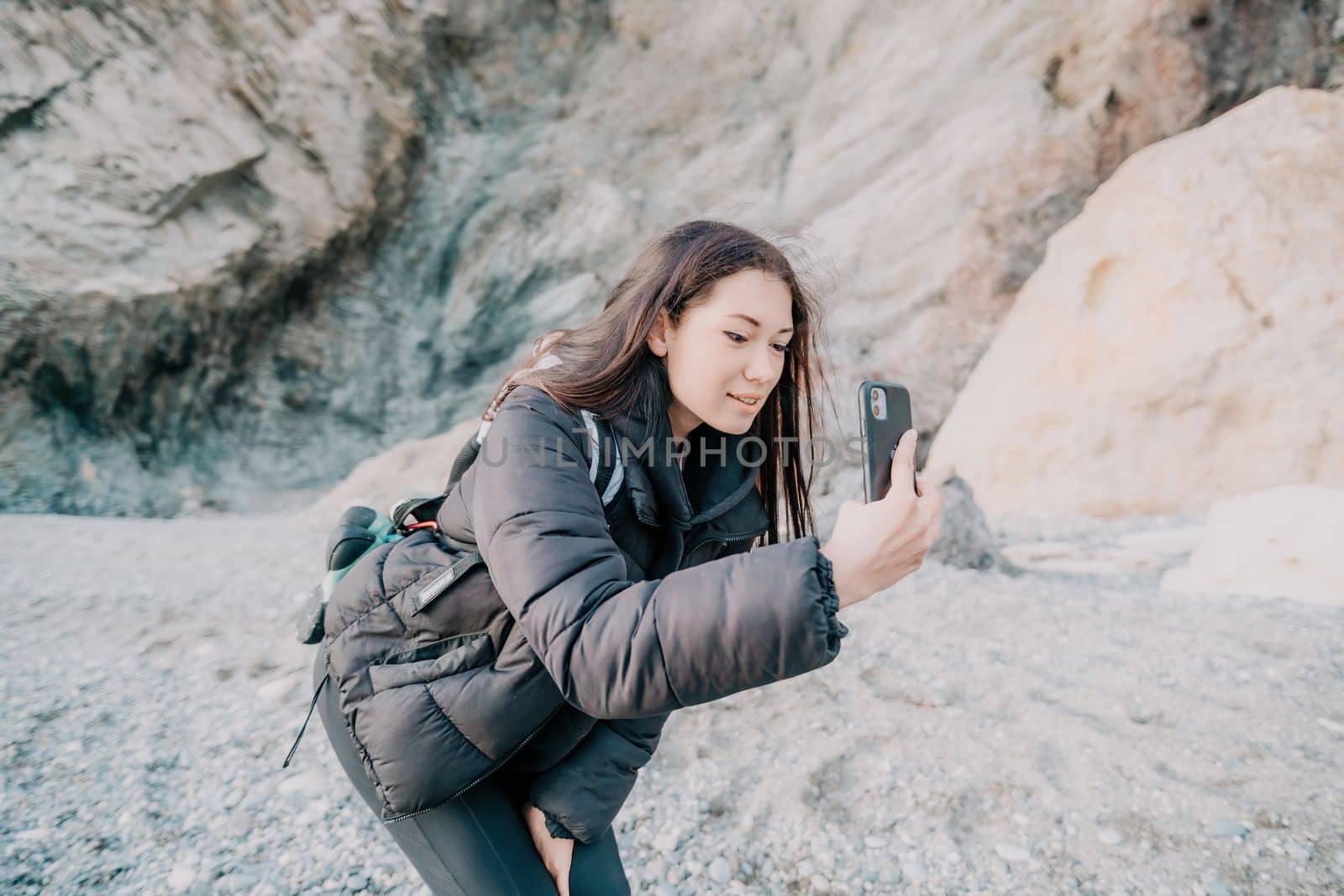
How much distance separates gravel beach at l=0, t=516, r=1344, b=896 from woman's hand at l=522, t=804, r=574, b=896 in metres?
0.59

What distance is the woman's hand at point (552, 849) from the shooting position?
Result: 1482mm

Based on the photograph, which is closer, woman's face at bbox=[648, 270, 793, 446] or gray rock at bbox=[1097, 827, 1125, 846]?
woman's face at bbox=[648, 270, 793, 446]

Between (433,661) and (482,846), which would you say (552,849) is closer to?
(482,846)

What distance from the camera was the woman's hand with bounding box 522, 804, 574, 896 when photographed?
4.86 feet

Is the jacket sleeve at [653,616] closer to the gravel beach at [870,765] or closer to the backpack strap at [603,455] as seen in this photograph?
the backpack strap at [603,455]

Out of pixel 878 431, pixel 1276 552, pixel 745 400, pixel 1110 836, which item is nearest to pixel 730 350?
pixel 745 400

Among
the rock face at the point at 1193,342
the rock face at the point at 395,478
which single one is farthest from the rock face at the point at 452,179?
the rock face at the point at 395,478

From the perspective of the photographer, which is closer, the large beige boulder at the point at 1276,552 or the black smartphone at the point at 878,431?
the black smartphone at the point at 878,431

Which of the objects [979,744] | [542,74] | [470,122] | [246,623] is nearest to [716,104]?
[542,74]

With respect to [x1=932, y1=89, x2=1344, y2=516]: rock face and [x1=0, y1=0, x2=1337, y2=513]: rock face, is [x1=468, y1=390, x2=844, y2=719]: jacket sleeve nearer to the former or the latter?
[x1=932, y1=89, x2=1344, y2=516]: rock face

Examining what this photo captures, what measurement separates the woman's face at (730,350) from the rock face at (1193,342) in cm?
624

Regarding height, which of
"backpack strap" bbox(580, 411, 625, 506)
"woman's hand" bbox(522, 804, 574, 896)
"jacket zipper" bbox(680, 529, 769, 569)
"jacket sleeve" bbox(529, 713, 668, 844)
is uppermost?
"backpack strap" bbox(580, 411, 625, 506)

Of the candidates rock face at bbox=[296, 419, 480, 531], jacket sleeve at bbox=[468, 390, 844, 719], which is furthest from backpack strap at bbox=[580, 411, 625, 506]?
rock face at bbox=[296, 419, 480, 531]

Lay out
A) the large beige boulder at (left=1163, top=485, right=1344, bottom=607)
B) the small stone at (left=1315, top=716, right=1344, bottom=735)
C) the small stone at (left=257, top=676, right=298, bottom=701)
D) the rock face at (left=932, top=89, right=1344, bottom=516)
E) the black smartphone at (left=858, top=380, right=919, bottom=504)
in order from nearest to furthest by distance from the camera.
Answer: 1. the black smartphone at (left=858, top=380, right=919, bottom=504)
2. the small stone at (left=1315, top=716, right=1344, bottom=735)
3. the small stone at (left=257, top=676, right=298, bottom=701)
4. the large beige boulder at (left=1163, top=485, right=1344, bottom=607)
5. the rock face at (left=932, top=89, right=1344, bottom=516)
